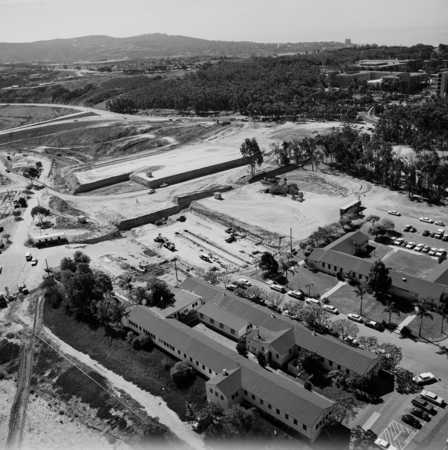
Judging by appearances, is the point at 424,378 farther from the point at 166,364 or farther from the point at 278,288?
the point at 166,364

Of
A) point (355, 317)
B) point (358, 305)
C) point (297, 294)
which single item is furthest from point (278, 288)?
point (355, 317)

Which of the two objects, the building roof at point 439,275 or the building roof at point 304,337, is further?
the building roof at point 439,275

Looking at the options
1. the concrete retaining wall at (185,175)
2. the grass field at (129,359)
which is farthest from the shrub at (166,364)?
the concrete retaining wall at (185,175)

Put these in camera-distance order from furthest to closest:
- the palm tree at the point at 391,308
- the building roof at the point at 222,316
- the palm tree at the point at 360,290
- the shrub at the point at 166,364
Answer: the palm tree at the point at 360,290
the palm tree at the point at 391,308
the building roof at the point at 222,316
the shrub at the point at 166,364

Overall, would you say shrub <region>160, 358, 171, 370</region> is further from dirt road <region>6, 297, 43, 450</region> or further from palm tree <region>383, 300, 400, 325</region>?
palm tree <region>383, 300, 400, 325</region>

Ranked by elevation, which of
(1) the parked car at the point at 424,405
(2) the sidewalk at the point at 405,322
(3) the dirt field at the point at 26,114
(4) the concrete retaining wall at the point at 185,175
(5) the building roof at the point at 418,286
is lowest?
(1) the parked car at the point at 424,405

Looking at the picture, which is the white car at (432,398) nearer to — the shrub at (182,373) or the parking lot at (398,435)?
the parking lot at (398,435)

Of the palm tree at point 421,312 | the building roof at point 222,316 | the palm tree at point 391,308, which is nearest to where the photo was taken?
the palm tree at point 421,312

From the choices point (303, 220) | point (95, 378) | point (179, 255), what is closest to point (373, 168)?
point (303, 220)

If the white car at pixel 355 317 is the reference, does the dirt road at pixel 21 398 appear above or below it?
below
